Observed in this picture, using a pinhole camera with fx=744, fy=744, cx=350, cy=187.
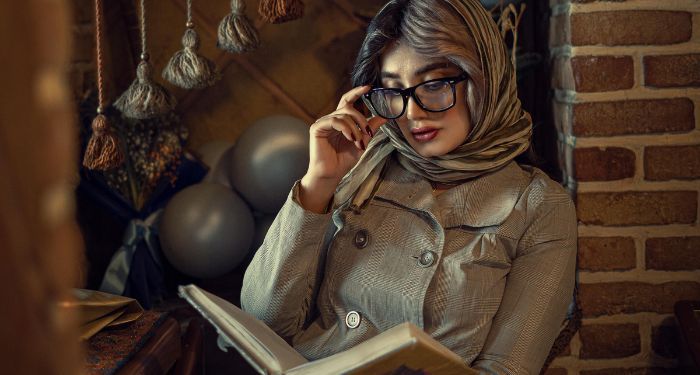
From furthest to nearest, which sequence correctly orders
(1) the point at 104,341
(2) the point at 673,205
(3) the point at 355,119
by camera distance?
(2) the point at 673,205
(3) the point at 355,119
(1) the point at 104,341

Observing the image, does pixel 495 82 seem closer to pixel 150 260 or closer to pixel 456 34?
pixel 456 34

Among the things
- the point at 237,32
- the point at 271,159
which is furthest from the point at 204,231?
the point at 237,32

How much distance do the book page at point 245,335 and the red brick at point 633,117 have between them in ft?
2.44

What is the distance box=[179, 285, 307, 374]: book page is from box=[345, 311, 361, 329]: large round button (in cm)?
19

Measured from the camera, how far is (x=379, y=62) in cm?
129

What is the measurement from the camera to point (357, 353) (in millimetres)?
752

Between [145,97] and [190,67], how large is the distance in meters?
0.13

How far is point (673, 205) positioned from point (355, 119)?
66 centimetres

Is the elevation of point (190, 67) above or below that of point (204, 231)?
above

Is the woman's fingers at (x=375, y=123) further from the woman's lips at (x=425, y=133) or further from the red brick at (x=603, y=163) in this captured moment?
the red brick at (x=603, y=163)

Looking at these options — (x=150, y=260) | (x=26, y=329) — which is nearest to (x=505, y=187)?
(x=26, y=329)

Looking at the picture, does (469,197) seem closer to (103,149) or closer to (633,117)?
(633,117)

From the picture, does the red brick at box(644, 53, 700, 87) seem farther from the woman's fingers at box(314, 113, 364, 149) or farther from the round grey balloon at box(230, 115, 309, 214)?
the round grey balloon at box(230, 115, 309, 214)

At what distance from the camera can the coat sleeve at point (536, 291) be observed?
1123mm
